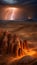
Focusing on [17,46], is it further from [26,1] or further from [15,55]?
[26,1]

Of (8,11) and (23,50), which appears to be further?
(8,11)

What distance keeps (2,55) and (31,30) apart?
4.62 feet

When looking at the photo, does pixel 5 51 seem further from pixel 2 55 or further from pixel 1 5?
pixel 1 5

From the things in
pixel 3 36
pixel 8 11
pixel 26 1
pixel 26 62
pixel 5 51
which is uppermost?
pixel 26 1

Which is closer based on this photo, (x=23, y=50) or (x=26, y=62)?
(x=26, y=62)

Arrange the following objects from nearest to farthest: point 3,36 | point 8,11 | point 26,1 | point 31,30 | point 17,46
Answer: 1. point 17,46
2. point 3,36
3. point 31,30
4. point 8,11
5. point 26,1

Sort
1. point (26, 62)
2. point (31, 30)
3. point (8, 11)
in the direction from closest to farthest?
point (26, 62)
point (31, 30)
point (8, 11)

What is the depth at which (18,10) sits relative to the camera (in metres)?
6.41

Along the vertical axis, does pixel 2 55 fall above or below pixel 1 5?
below

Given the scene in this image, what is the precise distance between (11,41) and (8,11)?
13.1 feet

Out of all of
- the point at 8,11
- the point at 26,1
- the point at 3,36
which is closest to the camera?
the point at 3,36

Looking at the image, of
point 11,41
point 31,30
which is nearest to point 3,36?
point 11,41

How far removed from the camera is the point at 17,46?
7.43 feet

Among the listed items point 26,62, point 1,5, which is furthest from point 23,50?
point 1,5
